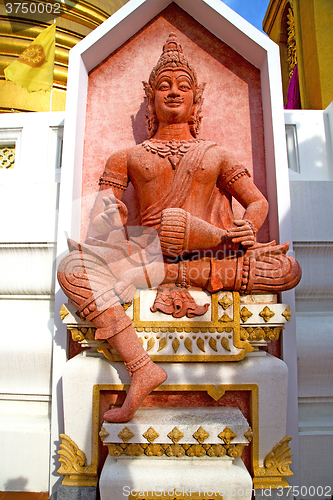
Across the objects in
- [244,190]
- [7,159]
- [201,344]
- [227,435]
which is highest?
[7,159]

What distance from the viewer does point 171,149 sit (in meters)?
2.92

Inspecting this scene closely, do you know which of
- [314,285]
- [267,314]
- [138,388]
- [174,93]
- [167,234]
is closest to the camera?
[138,388]

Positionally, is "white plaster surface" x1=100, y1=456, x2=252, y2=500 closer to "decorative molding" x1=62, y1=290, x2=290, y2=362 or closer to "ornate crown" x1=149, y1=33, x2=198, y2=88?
"decorative molding" x1=62, y1=290, x2=290, y2=362

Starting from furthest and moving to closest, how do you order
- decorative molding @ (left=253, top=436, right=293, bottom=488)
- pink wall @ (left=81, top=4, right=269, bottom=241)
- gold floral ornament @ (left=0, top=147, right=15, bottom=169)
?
gold floral ornament @ (left=0, top=147, right=15, bottom=169) < pink wall @ (left=81, top=4, right=269, bottom=241) < decorative molding @ (left=253, top=436, right=293, bottom=488)

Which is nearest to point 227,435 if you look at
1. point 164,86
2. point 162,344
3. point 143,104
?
point 162,344

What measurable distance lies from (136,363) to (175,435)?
49 cm

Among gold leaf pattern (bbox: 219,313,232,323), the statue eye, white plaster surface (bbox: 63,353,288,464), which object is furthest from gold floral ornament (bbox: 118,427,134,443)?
the statue eye

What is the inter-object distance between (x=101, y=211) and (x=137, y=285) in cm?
80

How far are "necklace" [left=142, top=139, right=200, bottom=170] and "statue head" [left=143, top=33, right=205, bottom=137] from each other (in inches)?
14.9

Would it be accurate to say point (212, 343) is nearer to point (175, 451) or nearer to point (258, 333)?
point (258, 333)

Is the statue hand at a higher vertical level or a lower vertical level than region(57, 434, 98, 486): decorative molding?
higher

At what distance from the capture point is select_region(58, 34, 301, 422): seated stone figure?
7.36 feet

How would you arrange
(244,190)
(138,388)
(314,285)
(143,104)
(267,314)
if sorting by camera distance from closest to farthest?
(138,388)
(267,314)
(244,190)
(314,285)
(143,104)

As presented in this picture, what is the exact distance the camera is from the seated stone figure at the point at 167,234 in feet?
7.36
